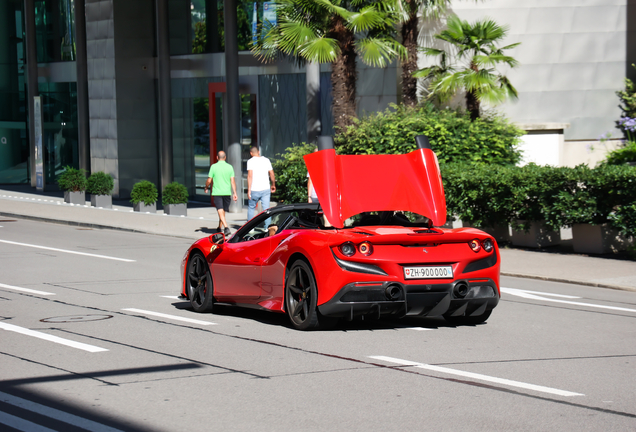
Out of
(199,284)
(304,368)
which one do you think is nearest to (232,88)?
(199,284)

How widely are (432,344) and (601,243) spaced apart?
830cm

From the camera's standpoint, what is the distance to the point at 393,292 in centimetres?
833

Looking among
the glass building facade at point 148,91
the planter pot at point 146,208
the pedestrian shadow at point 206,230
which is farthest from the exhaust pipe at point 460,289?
the planter pot at point 146,208

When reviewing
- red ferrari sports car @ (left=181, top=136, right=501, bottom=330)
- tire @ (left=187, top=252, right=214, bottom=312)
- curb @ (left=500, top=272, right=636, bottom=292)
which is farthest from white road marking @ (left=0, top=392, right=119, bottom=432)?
curb @ (left=500, top=272, right=636, bottom=292)

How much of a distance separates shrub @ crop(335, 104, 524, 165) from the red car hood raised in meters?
10.8

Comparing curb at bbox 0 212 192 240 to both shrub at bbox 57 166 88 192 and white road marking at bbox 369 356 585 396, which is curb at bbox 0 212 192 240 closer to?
shrub at bbox 57 166 88 192

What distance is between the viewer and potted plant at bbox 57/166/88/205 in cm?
2998

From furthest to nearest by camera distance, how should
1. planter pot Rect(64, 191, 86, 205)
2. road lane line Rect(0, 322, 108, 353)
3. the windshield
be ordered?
planter pot Rect(64, 191, 86, 205), the windshield, road lane line Rect(0, 322, 108, 353)

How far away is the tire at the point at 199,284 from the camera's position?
33.4ft

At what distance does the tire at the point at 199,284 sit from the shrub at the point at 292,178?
10.2 metres

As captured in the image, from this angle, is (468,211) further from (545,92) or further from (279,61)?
(279,61)

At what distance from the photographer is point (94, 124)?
34.1 m

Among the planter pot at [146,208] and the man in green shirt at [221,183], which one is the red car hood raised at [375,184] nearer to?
the man in green shirt at [221,183]

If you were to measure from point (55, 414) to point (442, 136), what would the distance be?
15.0m
